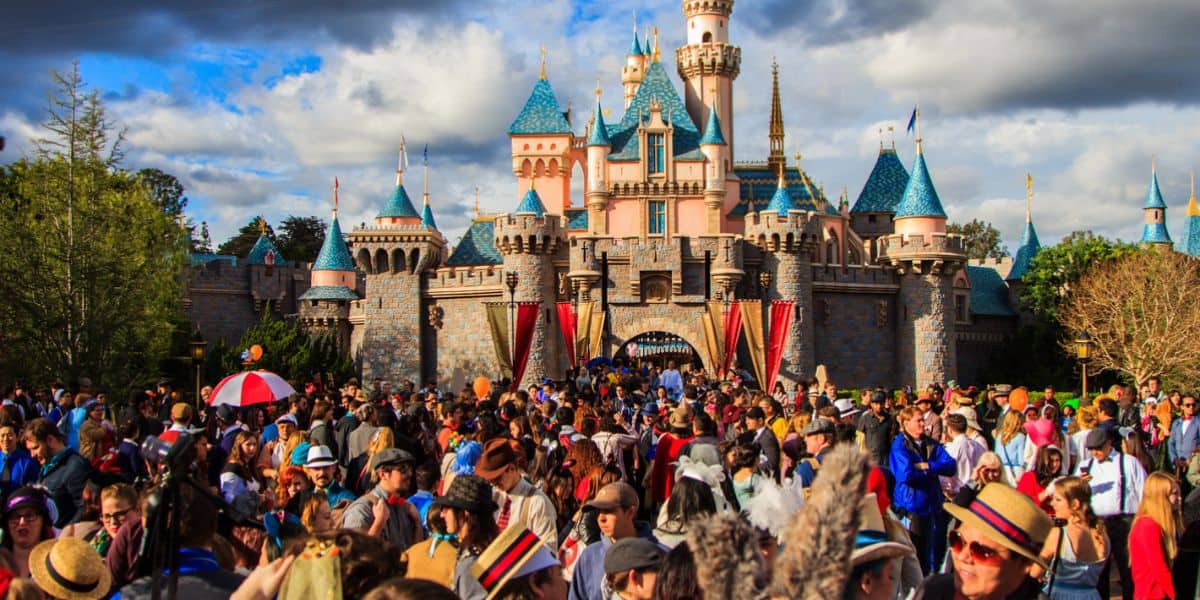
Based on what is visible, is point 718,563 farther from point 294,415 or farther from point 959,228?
point 959,228

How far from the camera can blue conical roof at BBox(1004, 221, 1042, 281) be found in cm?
4309

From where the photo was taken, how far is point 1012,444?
364 inches

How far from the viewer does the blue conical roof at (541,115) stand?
39688mm

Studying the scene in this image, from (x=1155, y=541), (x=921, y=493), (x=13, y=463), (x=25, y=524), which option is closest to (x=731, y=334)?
(x=921, y=493)

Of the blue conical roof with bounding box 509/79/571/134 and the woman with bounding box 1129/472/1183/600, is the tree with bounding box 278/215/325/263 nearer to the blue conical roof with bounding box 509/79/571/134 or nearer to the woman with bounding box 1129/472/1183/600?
the blue conical roof with bounding box 509/79/571/134

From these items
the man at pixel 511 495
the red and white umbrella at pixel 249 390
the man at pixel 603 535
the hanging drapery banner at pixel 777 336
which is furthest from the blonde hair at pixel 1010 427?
the hanging drapery banner at pixel 777 336

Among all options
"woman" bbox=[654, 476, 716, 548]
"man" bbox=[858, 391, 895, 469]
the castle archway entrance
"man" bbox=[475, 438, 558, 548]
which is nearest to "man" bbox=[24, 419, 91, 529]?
"man" bbox=[475, 438, 558, 548]

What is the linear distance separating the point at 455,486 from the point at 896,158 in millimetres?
38446

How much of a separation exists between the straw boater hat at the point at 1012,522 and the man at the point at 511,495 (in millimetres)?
2503

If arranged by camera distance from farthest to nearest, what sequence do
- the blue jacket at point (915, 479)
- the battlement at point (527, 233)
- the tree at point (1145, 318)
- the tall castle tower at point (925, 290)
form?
the tall castle tower at point (925, 290) → the battlement at point (527, 233) → the tree at point (1145, 318) → the blue jacket at point (915, 479)

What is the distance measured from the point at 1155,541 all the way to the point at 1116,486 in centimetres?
200

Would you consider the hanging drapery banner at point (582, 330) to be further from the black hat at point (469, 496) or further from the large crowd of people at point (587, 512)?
the black hat at point (469, 496)

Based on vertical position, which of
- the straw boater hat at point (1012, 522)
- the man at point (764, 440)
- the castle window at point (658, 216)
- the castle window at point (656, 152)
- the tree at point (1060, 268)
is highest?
the castle window at point (656, 152)

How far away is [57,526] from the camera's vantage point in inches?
264
